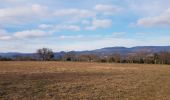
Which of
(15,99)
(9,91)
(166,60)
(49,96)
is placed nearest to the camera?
(15,99)

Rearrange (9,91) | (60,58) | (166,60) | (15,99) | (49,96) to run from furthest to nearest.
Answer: (60,58) → (166,60) → (9,91) → (49,96) → (15,99)

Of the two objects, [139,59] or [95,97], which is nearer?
[95,97]

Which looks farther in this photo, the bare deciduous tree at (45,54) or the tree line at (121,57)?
the bare deciduous tree at (45,54)

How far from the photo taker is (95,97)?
706 inches

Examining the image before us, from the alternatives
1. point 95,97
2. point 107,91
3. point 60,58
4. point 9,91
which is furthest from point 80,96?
point 60,58

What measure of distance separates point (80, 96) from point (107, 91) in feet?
8.97

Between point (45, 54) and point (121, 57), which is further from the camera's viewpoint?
point (45, 54)

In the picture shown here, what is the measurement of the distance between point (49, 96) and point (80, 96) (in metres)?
1.61

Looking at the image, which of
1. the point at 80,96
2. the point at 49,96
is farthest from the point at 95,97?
the point at 49,96

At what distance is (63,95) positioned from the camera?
60.4 ft

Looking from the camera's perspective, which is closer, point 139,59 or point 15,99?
point 15,99

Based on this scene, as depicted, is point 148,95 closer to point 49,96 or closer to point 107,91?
point 107,91

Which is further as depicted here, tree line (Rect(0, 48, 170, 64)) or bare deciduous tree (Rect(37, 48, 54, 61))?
bare deciduous tree (Rect(37, 48, 54, 61))

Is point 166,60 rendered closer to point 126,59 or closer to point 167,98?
point 126,59
